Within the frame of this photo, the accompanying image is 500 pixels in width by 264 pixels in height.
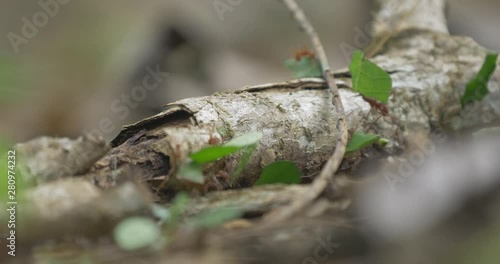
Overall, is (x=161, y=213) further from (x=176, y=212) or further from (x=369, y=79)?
(x=369, y=79)

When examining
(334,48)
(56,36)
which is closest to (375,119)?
(334,48)

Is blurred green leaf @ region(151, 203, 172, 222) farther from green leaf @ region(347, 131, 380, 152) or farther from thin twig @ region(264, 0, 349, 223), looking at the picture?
green leaf @ region(347, 131, 380, 152)

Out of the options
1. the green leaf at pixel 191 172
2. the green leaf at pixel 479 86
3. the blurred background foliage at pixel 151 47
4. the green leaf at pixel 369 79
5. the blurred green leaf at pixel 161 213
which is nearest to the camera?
the blurred green leaf at pixel 161 213

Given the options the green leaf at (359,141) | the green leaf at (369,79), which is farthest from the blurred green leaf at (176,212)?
the green leaf at (369,79)

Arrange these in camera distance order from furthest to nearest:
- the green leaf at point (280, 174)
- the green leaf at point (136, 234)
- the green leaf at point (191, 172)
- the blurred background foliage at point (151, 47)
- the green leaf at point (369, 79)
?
the blurred background foliage at point (151, 47)
the green leaf at point (369, 79)
the green leaf at point (280, 174)
the green leaf at point (191, 172)
the green leaf at point (136, 234)

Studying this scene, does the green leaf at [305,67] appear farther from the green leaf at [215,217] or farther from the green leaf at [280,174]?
the green leaf at [215,217]

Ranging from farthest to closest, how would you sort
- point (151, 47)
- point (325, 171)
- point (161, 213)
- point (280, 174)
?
point (151, 47) → point (280, 174) → point (325, 171) → point (161, 213)

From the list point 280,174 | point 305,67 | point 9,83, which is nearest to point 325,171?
point 280,174

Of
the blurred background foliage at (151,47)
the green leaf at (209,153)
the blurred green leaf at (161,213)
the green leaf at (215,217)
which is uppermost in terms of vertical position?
the blurred background foliage at (151,47)
